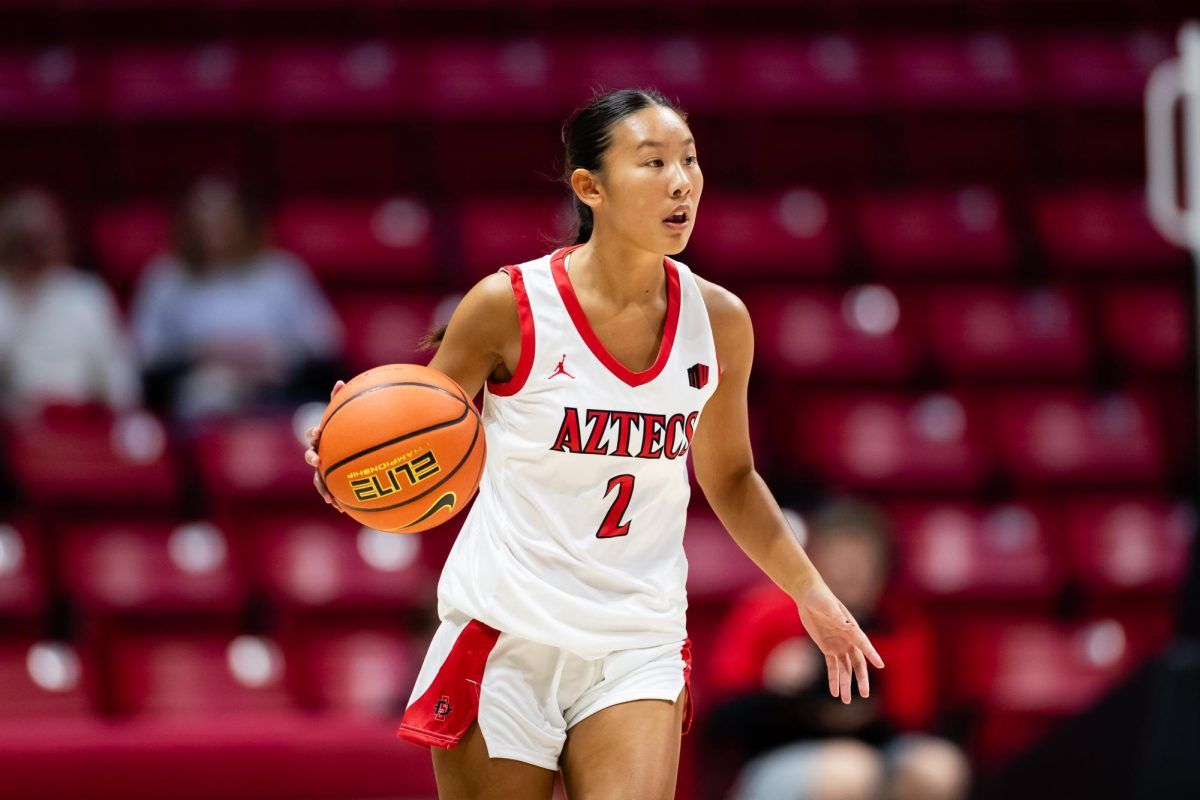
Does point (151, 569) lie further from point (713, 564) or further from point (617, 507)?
point (617, 507)

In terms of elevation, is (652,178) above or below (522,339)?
above

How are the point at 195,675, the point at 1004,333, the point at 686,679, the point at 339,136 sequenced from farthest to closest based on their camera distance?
1. the point at 339,136
2. the point at 1004,333
3. the point at 195,675
4. the point at 686,679

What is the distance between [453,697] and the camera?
9.93 feet

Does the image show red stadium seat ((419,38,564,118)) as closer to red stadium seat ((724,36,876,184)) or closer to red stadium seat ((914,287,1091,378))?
red stadium seat ((724,36,876,184))

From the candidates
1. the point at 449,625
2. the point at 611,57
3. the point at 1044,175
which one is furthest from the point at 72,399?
the point at 1044,175

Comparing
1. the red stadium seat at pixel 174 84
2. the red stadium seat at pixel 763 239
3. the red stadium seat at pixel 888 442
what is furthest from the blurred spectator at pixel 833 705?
the red stadium seat at pixel 174 84

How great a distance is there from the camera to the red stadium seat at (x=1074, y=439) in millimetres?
6973

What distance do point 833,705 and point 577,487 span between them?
88.5 inches

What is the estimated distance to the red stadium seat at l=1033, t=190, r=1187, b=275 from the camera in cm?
784

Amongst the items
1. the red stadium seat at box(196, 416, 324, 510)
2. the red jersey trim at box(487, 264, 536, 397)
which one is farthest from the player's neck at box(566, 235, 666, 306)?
the red stadium seat at box(196, 416, 324, 510)

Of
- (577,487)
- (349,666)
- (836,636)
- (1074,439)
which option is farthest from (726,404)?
(1074,439)

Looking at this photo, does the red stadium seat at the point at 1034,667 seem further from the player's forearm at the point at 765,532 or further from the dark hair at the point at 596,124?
the dark hair at the point at 596,124

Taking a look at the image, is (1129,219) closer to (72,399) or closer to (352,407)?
(72,399)

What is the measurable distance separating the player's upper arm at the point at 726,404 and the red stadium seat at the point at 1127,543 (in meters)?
3.71
